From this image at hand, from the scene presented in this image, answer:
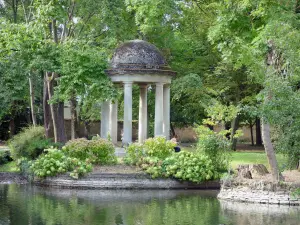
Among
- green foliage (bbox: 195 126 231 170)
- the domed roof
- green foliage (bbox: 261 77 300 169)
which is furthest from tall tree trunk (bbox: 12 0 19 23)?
green foliage (bbox: 261 77 300 169)

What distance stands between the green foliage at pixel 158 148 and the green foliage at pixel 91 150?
1.61 m

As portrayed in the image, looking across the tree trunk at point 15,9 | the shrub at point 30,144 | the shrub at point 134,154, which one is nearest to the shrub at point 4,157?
the shrub at point 30,144

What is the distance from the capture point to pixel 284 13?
23.5 m

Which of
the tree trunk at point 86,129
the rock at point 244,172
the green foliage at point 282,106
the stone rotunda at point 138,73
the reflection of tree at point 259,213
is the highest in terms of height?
the stone rotunda at point 138,73

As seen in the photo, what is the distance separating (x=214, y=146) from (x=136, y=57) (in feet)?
26.2

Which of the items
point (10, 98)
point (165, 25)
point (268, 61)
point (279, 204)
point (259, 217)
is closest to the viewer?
A: point (259, 217)

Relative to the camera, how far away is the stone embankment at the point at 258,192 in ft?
61.9

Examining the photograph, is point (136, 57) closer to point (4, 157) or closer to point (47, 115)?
point (47, 115)

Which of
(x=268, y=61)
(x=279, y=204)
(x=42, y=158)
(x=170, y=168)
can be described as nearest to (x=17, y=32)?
(x=42, y=158)

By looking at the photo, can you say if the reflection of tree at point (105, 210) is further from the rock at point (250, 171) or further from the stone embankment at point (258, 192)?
the rock at point (250, 171)

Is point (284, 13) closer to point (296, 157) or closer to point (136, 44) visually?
point (296, 157)

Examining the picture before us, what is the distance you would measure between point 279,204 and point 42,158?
9.69 m

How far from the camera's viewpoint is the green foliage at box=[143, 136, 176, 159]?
24.3 meters

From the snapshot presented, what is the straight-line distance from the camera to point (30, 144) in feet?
94.4
